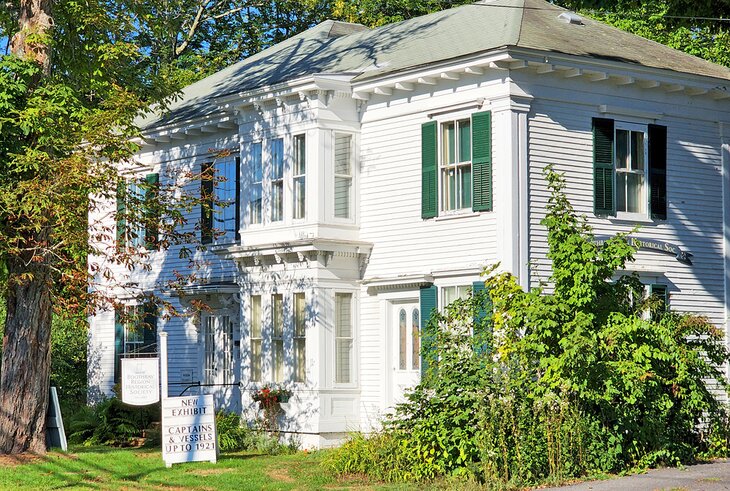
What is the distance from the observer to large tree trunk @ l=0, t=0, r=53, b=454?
73.0 feet

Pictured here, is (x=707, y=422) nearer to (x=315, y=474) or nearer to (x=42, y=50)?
(x=315, y=474)

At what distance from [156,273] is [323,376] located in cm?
804

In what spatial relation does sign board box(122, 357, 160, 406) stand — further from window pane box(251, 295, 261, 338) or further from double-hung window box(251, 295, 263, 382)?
window pane box(251, 295, 261, 338)

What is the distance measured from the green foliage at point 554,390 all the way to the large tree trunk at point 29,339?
643 cm

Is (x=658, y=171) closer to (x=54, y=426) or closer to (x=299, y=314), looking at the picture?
(x=299, y=314)

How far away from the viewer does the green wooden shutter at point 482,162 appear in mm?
22391

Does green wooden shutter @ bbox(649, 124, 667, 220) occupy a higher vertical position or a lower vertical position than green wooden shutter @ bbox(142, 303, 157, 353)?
higher

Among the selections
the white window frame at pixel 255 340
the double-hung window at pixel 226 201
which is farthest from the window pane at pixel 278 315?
the double-hung window at pixel 226 201

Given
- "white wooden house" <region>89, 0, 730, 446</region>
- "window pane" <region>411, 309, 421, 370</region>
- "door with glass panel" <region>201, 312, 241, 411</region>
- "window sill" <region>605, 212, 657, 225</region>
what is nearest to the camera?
"white wooden house" <region>89, 0, 730, 446</region>

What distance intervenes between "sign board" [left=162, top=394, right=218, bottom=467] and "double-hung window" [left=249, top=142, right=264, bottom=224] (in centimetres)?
605

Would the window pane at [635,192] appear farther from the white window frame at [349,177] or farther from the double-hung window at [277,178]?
the double-hung window at [277,178]

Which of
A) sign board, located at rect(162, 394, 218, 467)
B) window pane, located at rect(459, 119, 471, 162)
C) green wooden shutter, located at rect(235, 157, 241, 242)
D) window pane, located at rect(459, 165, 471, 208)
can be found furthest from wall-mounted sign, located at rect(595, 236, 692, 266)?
green wooden shutter, located at rect(235, 157, 241, 242)

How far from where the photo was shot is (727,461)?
20.0 m

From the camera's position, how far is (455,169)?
23219 millimetres
